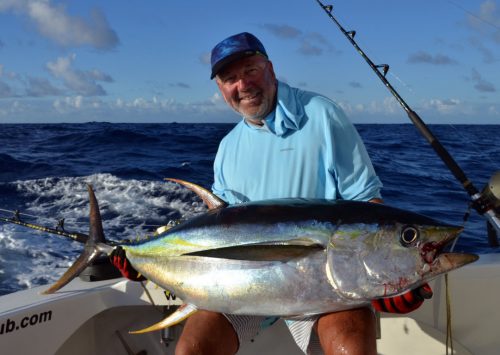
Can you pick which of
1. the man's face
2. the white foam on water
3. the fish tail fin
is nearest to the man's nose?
the man's face

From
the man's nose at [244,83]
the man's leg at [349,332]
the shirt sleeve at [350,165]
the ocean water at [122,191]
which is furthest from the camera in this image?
the ocean water at [122,191]

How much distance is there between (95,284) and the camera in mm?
2715

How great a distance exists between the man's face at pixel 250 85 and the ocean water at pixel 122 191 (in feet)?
5.21

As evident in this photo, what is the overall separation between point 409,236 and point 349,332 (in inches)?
23.2

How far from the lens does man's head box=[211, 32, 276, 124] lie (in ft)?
7.62

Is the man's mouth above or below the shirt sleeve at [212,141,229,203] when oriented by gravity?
above

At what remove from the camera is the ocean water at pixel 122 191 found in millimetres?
5551

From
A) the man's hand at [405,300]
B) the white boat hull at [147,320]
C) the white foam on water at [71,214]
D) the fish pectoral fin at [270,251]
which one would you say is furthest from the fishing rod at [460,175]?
the white foam on water at [71,214]

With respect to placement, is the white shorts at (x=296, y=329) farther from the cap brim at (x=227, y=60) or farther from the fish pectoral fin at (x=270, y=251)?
the cap brim at (x=227, y=60)

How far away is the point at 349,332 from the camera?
6.17 feet

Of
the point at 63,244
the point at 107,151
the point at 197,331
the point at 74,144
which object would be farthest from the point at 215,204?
the point at 74,144

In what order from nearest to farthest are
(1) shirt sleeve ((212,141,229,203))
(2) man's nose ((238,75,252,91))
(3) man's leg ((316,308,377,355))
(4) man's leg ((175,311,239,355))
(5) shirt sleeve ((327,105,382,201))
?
(3) man's leg ((316,308,377,355)), (4) man's leg ((175,311,239,355)), (5) shirt sleeve ((327,105,382,201)), (2) man's nose ((238,75,252,91)), (1) shirt sleeve ((212,141,229,203))

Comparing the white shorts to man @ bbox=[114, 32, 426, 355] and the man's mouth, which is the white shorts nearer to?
man @ bbox=[114, 32, 426, 355]

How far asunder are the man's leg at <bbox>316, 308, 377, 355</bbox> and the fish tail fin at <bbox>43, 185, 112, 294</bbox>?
1.01 meters
